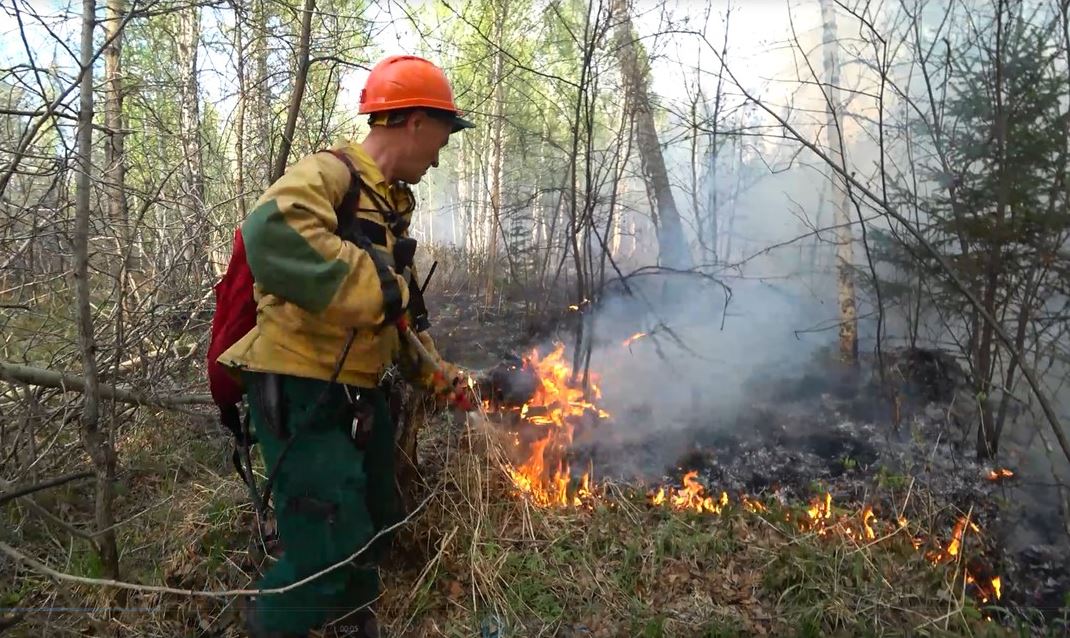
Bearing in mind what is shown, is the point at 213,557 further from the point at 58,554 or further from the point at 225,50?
the point at 225,50

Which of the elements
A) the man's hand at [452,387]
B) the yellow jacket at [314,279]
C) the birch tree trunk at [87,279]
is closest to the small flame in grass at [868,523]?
the man's hand at [452,387]

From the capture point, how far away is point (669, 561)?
3258 millimetres

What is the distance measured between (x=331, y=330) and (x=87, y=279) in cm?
110

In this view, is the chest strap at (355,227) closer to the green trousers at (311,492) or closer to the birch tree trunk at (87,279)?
the green trousers at (311,492)

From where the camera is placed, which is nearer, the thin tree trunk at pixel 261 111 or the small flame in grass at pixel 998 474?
the small flame in grass at pixel 998 474

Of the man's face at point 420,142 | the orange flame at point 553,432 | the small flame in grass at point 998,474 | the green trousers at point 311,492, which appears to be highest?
the man's face at point 420,142

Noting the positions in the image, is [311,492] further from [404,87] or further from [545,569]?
[404,87]

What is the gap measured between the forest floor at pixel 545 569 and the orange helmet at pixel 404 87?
6.08ft

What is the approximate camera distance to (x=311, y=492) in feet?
7.87

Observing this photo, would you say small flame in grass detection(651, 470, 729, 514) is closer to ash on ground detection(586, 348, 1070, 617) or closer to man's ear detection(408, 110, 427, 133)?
ash on ground detection(586, 348, 1070, 617)

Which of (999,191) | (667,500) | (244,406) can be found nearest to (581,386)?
(667,500)

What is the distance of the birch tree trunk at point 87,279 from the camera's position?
243 centimetres

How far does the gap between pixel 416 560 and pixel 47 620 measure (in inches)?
63.5

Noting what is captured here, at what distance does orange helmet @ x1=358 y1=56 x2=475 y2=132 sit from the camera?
8.19 feet
